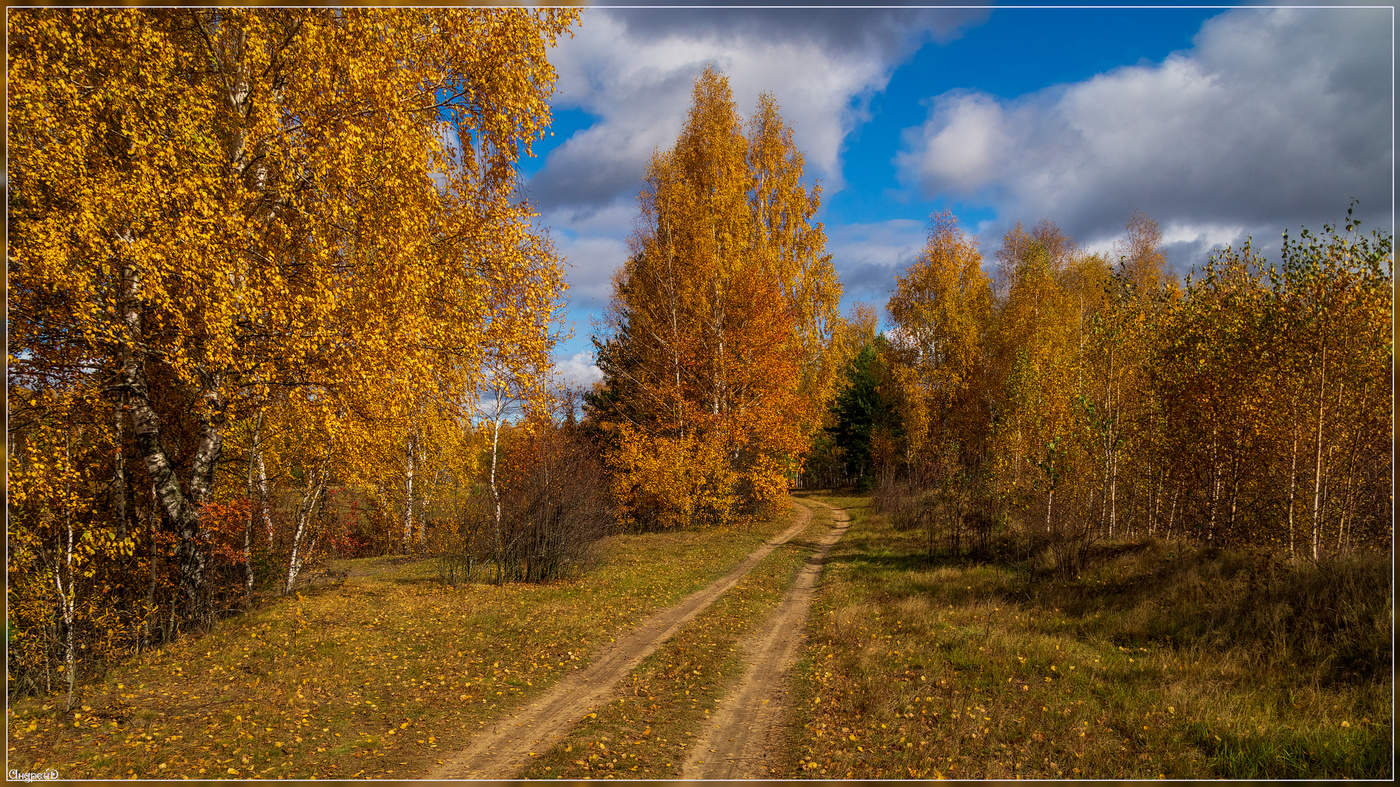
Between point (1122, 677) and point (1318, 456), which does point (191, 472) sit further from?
point (1318, 456)

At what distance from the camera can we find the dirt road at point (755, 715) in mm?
6223

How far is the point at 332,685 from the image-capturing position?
8.09 meters

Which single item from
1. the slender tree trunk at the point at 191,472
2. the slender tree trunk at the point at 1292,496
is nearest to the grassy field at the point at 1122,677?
the slender tree trunk at the point at 1292,496

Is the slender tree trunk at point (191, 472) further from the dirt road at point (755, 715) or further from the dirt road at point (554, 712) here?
the dirt road at point (755, 715)

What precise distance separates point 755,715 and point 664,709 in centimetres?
115

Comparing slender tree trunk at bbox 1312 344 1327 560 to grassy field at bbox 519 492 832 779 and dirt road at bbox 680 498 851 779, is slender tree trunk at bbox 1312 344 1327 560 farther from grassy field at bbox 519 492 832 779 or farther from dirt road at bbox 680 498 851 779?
grassy field at bbox 519 492 832 779

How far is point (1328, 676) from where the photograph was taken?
7398mm

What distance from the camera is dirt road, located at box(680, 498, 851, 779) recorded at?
622 cm

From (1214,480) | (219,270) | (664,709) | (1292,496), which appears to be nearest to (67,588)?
(219,270)

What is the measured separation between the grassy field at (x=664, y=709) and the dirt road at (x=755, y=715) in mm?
184

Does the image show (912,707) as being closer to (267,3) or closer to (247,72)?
(267,3)

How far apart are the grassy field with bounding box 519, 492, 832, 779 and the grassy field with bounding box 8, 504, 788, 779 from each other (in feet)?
4.09

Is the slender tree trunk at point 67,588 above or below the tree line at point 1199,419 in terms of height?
below

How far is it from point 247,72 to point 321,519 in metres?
9.10
